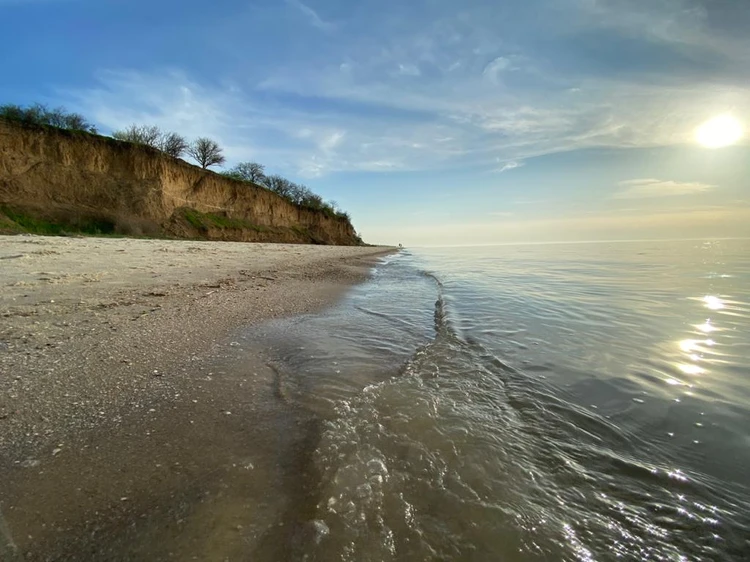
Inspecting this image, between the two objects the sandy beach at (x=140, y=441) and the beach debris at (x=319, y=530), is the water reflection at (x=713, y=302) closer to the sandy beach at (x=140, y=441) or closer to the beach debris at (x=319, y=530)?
the sandy beach at (x=140, y=441)

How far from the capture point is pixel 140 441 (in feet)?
6.84

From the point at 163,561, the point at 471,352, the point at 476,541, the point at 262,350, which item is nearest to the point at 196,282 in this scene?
the point at 262,350

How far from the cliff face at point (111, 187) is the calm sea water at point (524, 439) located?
24.4m

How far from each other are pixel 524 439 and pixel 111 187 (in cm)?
2987

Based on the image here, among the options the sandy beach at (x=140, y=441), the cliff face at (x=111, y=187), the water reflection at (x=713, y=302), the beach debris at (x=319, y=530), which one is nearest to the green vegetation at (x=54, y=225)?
the cliff face at (x=111, y=187)

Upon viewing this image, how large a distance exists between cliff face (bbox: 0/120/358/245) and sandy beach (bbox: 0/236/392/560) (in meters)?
22.4

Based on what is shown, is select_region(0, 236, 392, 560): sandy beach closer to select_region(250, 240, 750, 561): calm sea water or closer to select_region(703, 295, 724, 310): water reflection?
select_region(250, 240, 750, 561): calm sea water

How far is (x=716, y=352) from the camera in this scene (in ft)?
15.0

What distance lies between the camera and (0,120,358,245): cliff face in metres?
20.3

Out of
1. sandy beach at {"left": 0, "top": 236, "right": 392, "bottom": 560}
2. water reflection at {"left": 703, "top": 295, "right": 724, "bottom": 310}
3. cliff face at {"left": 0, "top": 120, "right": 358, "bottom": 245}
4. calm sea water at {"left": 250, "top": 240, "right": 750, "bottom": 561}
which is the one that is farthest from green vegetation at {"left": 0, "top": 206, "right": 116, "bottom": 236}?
water reflection at {"left": 703, "top": 295, "right": 724, "bottom": 310}

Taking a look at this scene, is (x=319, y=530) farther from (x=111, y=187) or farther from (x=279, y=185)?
(x=279, y=185)

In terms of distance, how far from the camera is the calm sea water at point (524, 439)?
1.62m

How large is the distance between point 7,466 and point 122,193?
28.3m

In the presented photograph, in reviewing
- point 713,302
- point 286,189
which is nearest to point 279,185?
point 286,189
